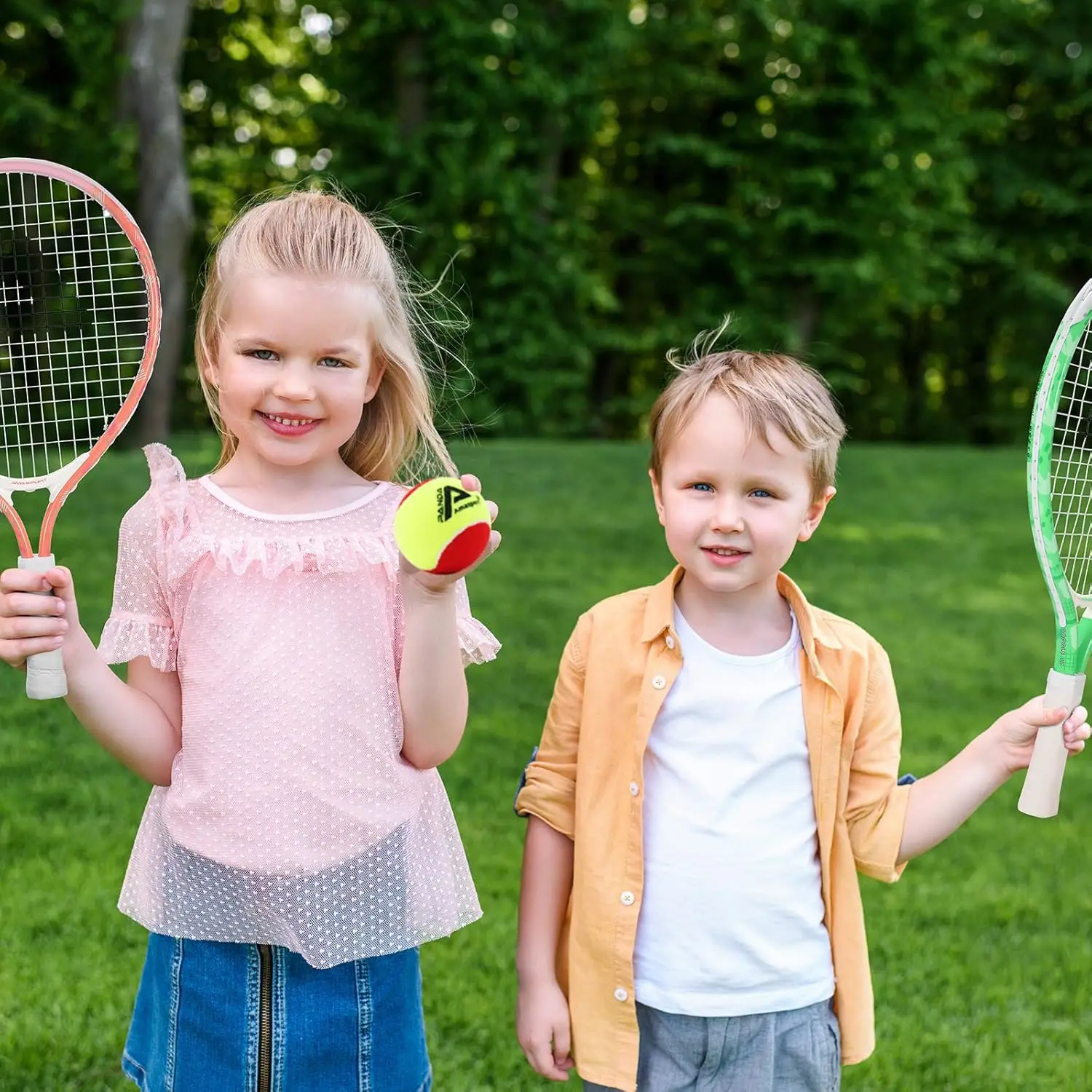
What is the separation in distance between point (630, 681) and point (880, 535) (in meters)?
6.80

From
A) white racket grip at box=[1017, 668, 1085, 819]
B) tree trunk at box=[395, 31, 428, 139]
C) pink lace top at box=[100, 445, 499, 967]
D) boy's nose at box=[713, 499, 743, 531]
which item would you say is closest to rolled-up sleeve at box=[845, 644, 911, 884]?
white racket grip at box=[1017, 668, 1085, 819]

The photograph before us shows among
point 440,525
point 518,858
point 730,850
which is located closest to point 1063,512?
point 730,850

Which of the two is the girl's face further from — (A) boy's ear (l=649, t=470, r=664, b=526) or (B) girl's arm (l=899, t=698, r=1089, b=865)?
(B) girl's arm (l=899, t=698, r=1089, b=865)

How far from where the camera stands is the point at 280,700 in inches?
75.4

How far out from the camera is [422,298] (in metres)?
2.20

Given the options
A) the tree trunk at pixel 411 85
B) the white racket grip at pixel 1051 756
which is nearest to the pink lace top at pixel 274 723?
the white racket grip at pixel 1051 756

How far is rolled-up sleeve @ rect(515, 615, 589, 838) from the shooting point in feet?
6.99

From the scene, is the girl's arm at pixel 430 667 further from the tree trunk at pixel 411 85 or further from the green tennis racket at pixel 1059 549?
the tree trunk at pixel 411 85

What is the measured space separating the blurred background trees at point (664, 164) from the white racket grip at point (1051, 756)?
1073cm

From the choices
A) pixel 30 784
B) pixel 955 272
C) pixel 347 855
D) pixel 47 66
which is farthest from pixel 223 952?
pixel 955 272

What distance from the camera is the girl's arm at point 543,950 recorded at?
82.1 inches

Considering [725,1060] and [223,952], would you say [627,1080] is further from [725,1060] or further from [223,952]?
[223,952]

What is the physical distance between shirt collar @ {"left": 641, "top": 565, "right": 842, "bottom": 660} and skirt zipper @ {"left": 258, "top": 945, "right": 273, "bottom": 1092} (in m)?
0.73

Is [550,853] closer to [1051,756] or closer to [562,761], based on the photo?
[562,761]
